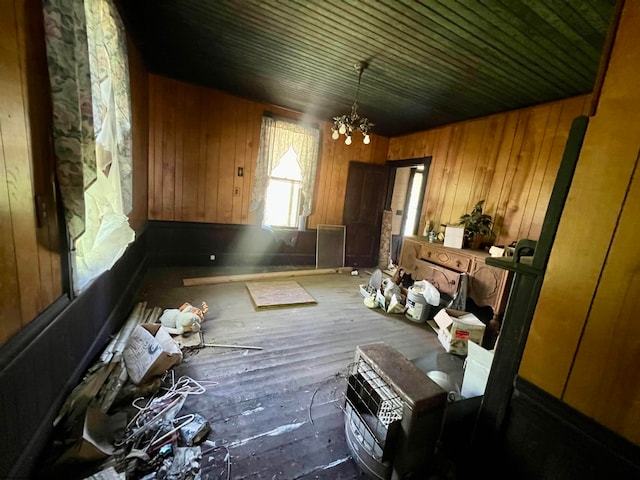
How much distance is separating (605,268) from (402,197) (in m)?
5.39

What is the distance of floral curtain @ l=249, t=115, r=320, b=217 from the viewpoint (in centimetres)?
414

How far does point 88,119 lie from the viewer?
1.20 meters

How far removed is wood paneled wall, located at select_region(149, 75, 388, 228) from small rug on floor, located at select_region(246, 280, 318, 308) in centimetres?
130

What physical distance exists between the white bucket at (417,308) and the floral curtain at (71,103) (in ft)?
9.80

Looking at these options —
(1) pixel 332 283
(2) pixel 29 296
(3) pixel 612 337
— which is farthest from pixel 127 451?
(1) pixel 332 283

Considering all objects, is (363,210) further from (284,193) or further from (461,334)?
(461,334)

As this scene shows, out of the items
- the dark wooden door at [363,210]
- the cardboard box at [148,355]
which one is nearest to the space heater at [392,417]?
the cardboard box at [148,355]

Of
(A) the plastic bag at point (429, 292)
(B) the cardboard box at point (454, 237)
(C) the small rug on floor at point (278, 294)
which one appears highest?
(B) the cardboard box at point (454, 237)

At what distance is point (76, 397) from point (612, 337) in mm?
2295

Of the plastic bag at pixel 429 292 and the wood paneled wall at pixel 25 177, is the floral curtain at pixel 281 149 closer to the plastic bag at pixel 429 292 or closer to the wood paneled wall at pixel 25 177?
the plastic bag at pixel 429 292

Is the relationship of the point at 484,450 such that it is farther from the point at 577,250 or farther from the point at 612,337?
the point at 577,250

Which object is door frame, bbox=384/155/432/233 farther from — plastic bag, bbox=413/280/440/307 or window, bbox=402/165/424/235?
plastic bag, bbox=413/280/440/307

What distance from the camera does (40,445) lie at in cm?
111

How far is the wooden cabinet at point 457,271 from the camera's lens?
2.65 metres
